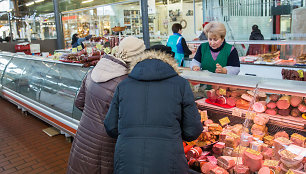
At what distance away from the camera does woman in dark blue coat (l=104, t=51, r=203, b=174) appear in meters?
1.70

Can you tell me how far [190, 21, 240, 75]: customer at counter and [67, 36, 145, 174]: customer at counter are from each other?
1.10m

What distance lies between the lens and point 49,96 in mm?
4695

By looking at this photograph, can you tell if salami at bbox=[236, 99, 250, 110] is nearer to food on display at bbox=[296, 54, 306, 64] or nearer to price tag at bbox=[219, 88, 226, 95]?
price tag at bbox=[219, 88, 226, 95]

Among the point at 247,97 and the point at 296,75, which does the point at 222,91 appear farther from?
the point at 296,75

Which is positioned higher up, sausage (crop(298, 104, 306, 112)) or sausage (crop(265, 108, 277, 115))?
sausage (crop(298, 104, 306, 112))

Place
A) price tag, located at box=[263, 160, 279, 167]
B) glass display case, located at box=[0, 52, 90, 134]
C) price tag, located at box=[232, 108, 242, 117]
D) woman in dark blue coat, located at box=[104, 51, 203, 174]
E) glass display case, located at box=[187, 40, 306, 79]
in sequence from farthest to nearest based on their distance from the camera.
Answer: glass display case, located at box=[187, 40, 306, 79] → glass display case, located at box=[0, 52, 90, 134] → price tag, located at box=[232, 108, 242, 117] → price tag, located at box=[263, 160, 279, 167] → woman in dark blue coat, located at box=[104, 51, 203, 174]

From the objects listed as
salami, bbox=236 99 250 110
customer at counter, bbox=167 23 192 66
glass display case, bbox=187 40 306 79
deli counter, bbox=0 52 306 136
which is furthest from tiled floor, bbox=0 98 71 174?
glass display case, bbox=187 40 306 79

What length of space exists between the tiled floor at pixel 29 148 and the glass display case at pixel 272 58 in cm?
429

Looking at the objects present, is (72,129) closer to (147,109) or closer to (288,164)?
(147,109)

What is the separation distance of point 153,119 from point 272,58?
5269 mm

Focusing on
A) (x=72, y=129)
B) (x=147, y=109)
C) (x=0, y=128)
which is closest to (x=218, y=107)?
(x=147, y=109)

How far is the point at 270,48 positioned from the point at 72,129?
4835mm

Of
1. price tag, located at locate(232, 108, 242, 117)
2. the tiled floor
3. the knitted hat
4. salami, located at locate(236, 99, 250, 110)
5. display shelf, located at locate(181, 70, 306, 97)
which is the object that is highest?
the knitted hat

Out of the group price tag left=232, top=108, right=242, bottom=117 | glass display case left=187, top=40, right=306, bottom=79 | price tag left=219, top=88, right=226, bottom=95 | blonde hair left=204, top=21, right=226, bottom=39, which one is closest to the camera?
price tag left=232, top=108, right=242, bottom=117
